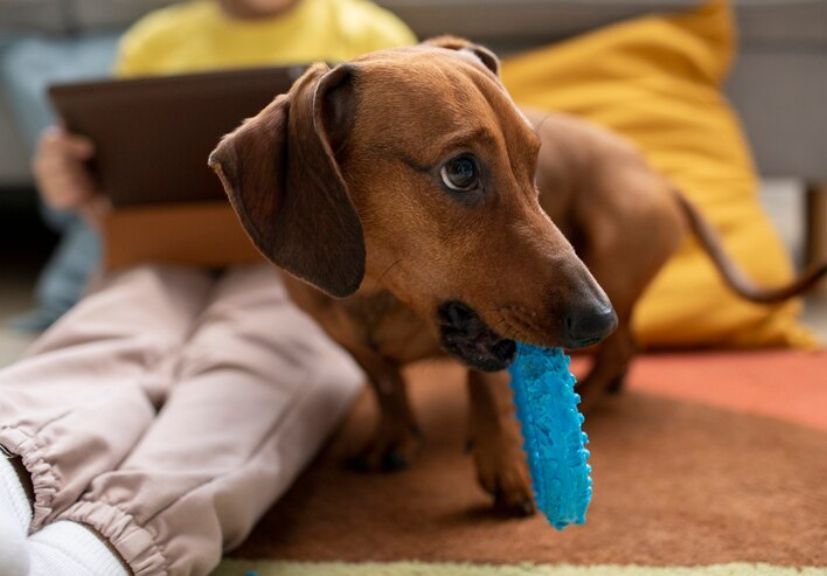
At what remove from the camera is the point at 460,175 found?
110 cm

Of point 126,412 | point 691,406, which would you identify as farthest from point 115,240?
point 691,406

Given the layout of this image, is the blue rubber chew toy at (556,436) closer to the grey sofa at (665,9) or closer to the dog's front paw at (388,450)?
the dog's front paw at (388,450)

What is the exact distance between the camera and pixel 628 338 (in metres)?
1.73

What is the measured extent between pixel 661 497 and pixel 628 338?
409mm

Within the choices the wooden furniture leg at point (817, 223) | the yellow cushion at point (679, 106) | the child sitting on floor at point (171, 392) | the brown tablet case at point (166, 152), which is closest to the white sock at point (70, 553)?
the child sitting on floor at point (171, 392)

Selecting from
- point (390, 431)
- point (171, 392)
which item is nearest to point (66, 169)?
point (171, 392)

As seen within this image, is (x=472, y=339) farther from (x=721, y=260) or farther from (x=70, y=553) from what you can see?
(x=721, y=260)

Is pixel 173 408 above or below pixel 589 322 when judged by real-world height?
below

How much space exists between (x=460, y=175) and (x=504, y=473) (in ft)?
1.52

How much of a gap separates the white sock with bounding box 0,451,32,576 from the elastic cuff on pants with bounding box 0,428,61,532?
0.01 metres

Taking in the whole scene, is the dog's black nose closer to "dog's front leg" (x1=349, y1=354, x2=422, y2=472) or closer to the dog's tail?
"dog's front leg" (x1=349, y1=354, x2=422, y2=472)

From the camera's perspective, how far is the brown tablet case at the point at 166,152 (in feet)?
5.69

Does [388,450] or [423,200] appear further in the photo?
[388,450]

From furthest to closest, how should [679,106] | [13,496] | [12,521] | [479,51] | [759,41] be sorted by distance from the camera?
[759,41], [679,106], [479,51], [13,496], [12,521]
